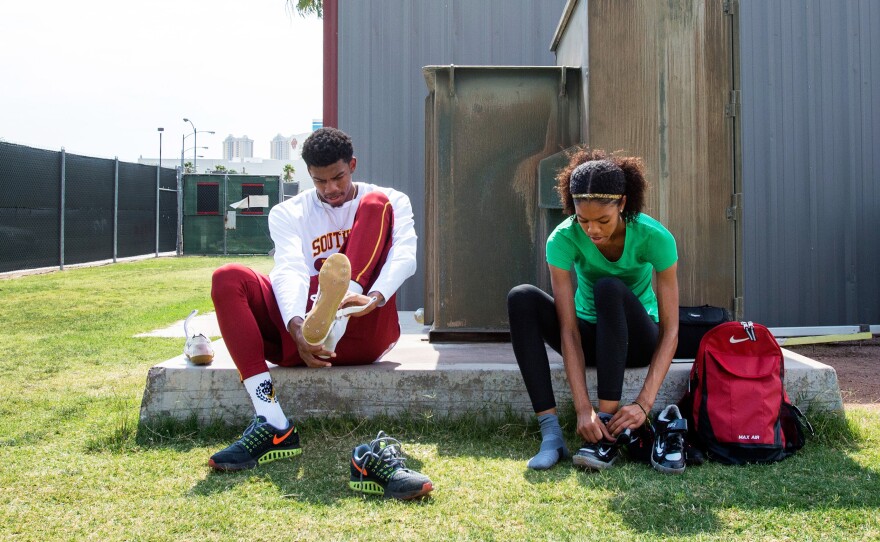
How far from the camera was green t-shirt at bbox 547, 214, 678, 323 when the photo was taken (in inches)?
128

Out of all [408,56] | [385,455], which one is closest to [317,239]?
[385,455]

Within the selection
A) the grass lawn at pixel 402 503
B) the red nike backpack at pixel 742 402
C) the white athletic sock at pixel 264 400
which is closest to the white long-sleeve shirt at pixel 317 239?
the white athletic sock at pixel 264 400

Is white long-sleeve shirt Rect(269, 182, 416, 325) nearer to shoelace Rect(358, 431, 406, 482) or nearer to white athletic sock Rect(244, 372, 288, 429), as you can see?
white athletic sock Rect(244, 372, 288, 429)

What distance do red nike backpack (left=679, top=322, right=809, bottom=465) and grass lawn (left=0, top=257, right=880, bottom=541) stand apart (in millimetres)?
100

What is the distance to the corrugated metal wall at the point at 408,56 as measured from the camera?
25.6 feet

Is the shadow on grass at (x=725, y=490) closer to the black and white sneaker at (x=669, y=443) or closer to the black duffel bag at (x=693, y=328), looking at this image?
the black and white sneaker at (x=669, y=443)

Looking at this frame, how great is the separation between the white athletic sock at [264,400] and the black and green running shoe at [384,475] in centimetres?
54

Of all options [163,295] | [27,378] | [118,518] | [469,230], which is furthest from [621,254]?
[163,295]

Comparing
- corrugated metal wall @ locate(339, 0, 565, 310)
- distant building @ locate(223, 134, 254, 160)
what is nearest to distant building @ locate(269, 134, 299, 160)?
distant building @ locate(223, 134, 254, 160)

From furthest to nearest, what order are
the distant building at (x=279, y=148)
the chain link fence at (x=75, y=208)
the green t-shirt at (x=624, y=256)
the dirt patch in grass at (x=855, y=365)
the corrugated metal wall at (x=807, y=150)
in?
the distant building at (x=279, y=148)
the chain link fence at (x=75, y=208)
the corrugated metal wall at (x=807, y=150)
the dirt patch in grass at (x=855, y=365)
the green t-shirt at (x=624, y=256)

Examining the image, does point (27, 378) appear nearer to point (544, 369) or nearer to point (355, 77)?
point (544, 369)

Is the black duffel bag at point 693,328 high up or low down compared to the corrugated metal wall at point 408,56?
down

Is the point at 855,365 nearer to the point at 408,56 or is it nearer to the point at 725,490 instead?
the point at 725,490

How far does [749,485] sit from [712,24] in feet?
8.72
